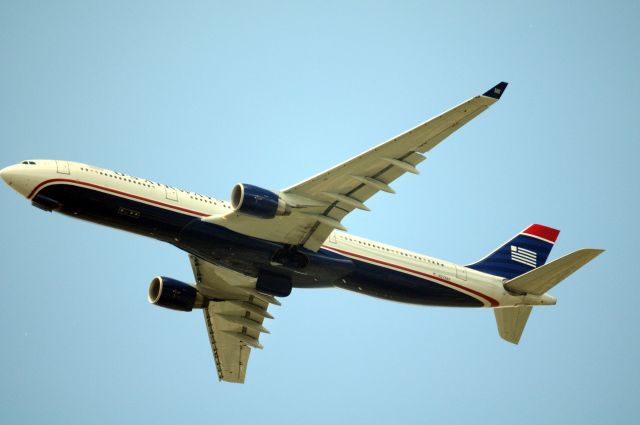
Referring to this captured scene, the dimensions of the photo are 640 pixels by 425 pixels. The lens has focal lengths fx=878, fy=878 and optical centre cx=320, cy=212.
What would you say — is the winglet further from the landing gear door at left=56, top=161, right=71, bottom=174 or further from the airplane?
the landing gear door at left=56, top=161, right=71, bottom=174

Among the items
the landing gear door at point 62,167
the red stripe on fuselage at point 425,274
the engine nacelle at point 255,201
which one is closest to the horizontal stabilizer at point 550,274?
the red stripe on fuselage at point 425,274

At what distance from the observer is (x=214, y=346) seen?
4975 cm

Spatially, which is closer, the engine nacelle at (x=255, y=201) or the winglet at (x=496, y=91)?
the winglet at (x=496, y=91)

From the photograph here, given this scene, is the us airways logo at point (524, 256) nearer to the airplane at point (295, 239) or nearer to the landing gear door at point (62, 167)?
the airplane at point (295, 239)

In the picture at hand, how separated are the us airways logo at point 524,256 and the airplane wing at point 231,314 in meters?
13.3

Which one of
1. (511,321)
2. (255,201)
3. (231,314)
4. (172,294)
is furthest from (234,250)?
(511,321)

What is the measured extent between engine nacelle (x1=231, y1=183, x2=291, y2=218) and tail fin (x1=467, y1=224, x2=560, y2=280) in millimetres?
13901

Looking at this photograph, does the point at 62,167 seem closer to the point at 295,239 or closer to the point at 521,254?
the point at 295,239

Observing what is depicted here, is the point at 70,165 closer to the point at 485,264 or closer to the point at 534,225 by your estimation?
the point at 485,264

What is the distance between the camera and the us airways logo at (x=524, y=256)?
48.2m

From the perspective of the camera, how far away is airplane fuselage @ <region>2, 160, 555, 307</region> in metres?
37.9

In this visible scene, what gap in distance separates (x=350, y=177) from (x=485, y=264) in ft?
43.2

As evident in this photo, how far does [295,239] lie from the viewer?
40.3 m

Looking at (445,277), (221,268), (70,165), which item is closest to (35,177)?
(70,165)
